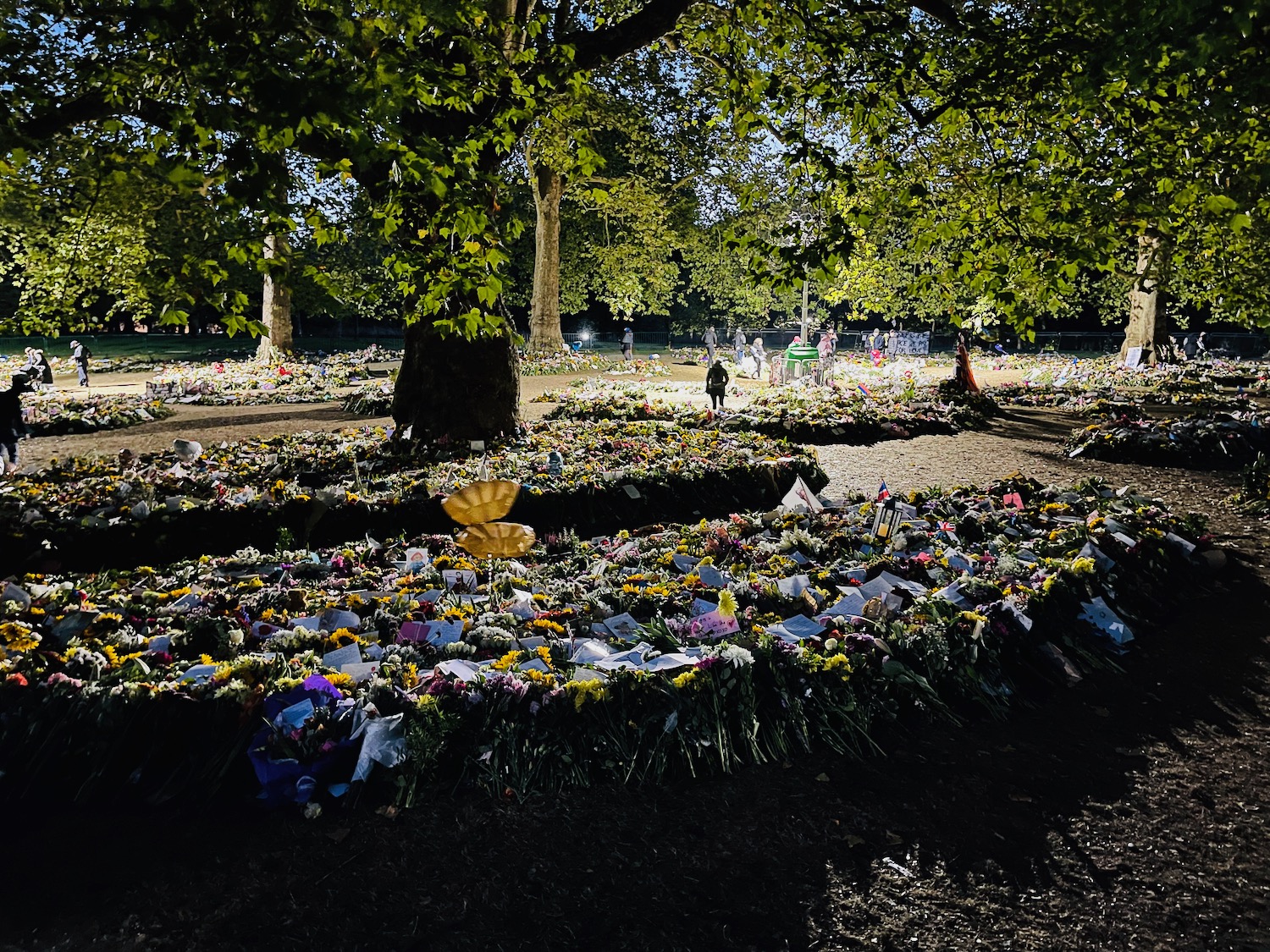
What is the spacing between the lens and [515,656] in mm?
3631

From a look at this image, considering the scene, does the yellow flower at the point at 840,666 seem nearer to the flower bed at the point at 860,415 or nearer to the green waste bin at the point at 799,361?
the flower bed at the point at 860,415

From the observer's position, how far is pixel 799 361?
21.5 m

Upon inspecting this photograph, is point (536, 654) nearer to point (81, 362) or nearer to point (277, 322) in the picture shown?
point (81, 362)

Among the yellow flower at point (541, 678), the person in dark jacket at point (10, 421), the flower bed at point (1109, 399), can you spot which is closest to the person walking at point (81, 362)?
the person in dark jacket at point (10, 421)

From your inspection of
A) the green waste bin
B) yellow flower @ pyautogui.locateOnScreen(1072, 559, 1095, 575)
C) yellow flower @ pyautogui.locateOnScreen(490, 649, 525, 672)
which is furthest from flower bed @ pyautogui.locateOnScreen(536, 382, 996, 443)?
yellow flower @ pyautogui.locateOnScreen(490, 649, 525, 672)

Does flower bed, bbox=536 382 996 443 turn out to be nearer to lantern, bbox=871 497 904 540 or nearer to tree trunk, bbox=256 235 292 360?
lantern, bbox=871 497 904 540

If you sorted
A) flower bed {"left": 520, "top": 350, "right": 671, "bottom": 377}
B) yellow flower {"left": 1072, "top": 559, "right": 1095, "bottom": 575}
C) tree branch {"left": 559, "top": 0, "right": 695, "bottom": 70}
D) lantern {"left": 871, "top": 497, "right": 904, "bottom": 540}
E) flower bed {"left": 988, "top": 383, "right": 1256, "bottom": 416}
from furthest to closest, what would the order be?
1. flower bed {"left": 520, "top": 350, "right": 671, "bottom": 377}
2. flower bed {"left": 988, "top": 383, "right": 1256, "bottom": 416}
3. tree branch {"left": 559, "top": 0, "right": 695, "bottom": 70}
4. lantern {"left": 871, "top": 497, "right": 904, "bottom": 540}
5. yellow flower {"left": 1072, "top": 559, "right": 1095, "bottom": 575}

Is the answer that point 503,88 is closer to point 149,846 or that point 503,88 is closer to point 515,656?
point 515,656

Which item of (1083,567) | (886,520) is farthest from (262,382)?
(1083,567)

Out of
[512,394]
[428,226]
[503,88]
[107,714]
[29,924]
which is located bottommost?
[29,924]

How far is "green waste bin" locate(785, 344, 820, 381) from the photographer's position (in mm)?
21500

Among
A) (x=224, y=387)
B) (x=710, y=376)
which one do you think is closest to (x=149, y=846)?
(x=710, y=376)

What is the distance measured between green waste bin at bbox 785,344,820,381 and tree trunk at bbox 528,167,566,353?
26.5 feet

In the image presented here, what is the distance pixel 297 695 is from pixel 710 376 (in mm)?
12232
